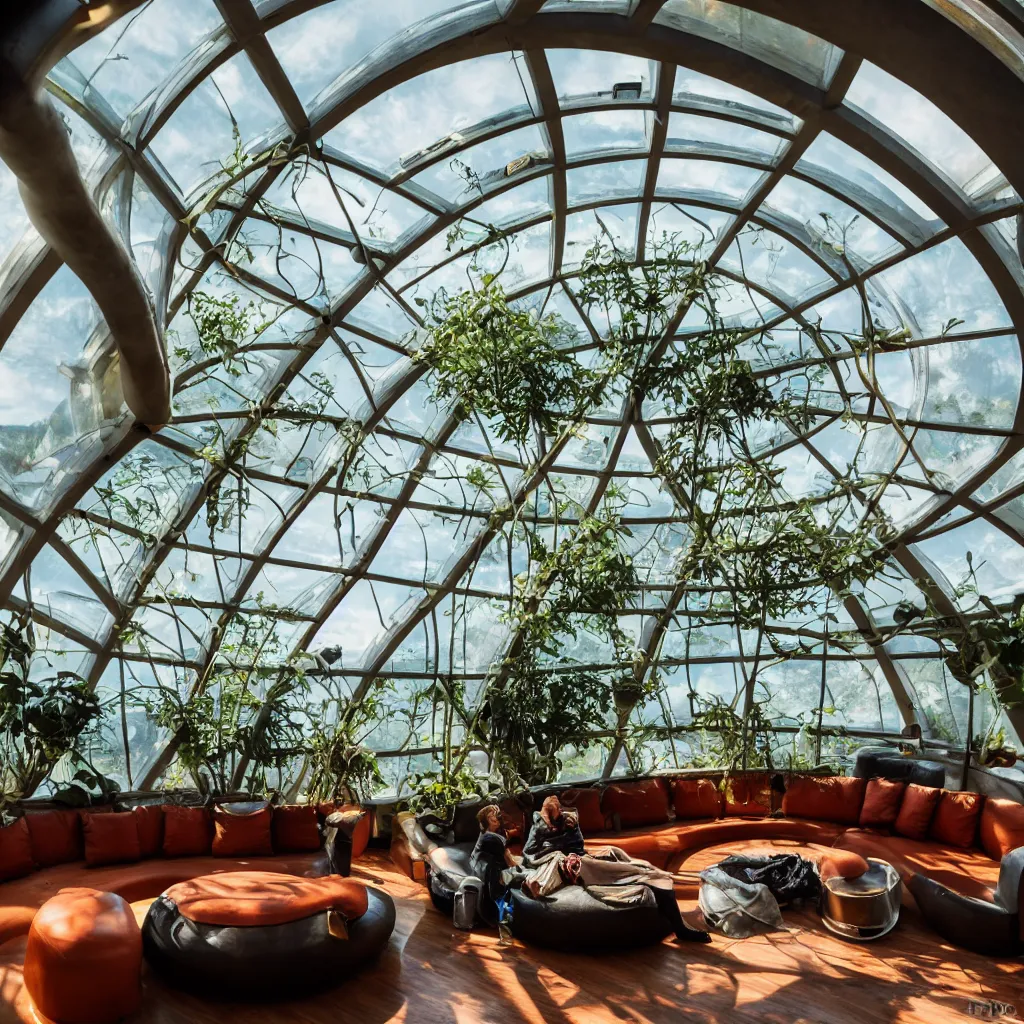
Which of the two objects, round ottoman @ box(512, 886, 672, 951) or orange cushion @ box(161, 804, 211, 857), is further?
orange cushion @ box(161, 804, 211, 857)

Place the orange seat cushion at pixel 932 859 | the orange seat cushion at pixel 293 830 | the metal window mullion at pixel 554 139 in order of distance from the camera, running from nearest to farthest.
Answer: the metal window mullion at pixel 554 139 < the orange seat cushion at pixel 932 859 < the orange seat cushion at pixel 293 830

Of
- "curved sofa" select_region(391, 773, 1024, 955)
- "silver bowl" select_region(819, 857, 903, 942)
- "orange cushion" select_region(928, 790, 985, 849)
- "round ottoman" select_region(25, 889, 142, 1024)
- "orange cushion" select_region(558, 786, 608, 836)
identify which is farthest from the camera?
"orange cushion" select_region(558, 786, 608, 836)

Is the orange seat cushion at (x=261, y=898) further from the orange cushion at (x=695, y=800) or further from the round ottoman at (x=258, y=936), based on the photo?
the orange cushion at (x=695, y=800)

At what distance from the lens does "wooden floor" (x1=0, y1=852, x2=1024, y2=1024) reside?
6309mm

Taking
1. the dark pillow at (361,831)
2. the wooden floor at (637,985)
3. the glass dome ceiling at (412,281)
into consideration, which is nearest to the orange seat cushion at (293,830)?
the dark pillow at (361,831)

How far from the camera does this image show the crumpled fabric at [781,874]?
8972 millimetres

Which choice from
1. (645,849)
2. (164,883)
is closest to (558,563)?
(645,849)

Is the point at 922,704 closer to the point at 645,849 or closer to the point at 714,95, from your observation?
the point at 645,849

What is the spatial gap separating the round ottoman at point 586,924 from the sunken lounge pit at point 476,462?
35mm

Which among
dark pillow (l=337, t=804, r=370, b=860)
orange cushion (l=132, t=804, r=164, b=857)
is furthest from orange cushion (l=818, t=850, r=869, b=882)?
orange cushion (l=132, t=804, r=164, b=857)

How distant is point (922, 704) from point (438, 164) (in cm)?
1423

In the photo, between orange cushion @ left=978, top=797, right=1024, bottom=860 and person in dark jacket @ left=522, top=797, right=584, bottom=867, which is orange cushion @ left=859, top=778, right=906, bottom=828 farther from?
person in dark jacket @ left=522, top=797, right=584, bottom=867

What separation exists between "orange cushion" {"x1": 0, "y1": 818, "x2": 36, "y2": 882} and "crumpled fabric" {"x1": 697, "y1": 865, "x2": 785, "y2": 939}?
6802mm

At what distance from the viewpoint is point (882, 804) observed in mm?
11867
